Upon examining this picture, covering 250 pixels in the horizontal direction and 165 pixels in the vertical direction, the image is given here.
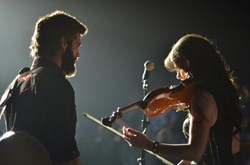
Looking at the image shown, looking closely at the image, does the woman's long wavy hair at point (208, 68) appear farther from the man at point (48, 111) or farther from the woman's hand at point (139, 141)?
the man at point (48, 111)

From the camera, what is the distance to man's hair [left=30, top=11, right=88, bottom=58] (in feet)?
6.85

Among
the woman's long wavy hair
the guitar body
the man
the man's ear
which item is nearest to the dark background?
the woman's long wavy hair

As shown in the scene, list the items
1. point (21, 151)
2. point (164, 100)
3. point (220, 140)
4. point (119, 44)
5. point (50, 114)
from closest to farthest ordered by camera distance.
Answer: point (21, 151) < point (50, 114) < point (220, 140) < point (164, 100) < point (119, 44)

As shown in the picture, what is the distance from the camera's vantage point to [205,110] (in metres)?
1.88

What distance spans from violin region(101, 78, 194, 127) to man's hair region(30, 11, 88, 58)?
0.49m

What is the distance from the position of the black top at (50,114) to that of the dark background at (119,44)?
3.97 meters

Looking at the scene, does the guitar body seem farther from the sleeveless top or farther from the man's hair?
the sleeveless top

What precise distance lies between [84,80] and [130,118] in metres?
1.43

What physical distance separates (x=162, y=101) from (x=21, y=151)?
0.92 m

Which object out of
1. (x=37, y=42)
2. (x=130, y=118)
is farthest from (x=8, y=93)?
(x=130, y=118)

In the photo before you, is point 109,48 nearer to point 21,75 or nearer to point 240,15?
point 240,15

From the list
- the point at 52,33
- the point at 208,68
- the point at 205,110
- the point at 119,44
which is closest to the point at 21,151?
the point at 52,33

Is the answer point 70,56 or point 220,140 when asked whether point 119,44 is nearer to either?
point 70,56

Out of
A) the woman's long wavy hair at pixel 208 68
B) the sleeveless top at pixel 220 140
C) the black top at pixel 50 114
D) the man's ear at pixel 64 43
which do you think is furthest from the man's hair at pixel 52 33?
the sleeveless top at pixel 220 140
